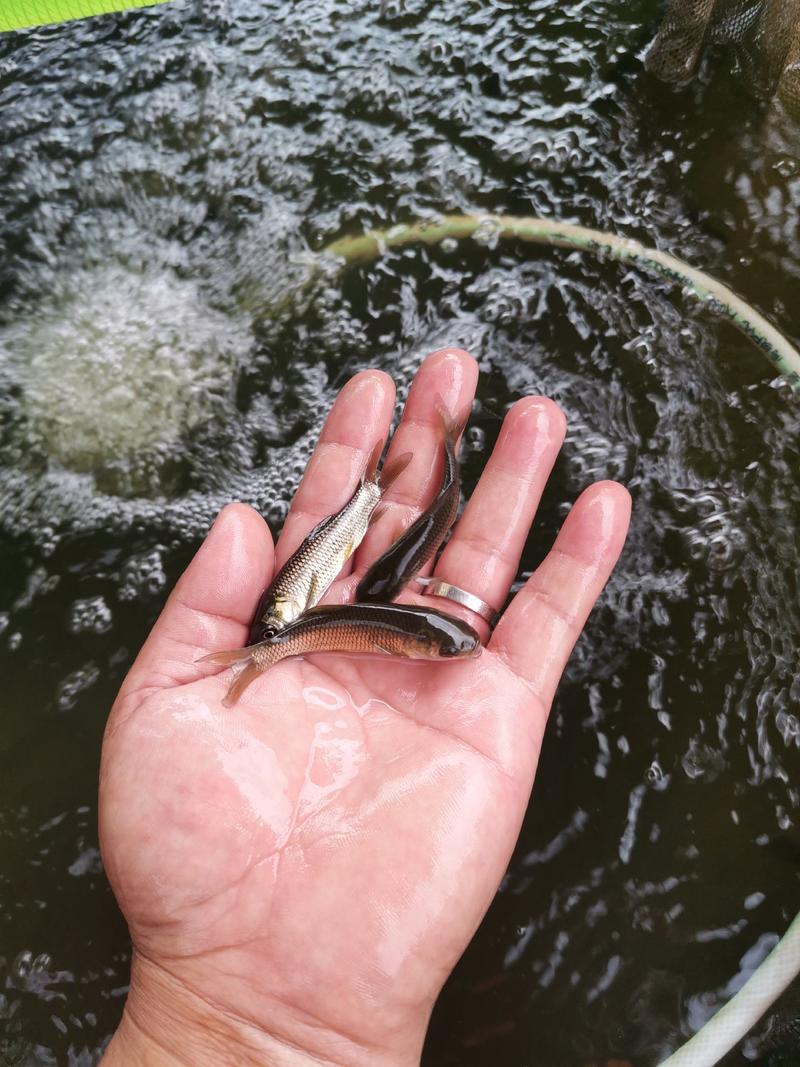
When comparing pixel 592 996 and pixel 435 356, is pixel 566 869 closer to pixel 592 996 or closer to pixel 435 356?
pixel 592 996

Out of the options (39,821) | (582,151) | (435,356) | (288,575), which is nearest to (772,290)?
(582,151)

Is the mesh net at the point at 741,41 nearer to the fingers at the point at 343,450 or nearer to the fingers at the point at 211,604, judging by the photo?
the fingers at the point at 343,450

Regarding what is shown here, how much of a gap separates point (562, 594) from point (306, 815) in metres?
1.07

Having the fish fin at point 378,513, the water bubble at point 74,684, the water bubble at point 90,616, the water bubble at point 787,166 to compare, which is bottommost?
the water bubble at point 74,684

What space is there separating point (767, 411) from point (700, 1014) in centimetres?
246

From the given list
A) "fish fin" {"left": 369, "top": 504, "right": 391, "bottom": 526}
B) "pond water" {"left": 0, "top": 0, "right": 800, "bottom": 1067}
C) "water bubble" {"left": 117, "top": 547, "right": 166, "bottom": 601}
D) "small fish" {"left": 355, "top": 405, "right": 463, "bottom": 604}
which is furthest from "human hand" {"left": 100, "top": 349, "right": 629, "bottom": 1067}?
"water bubble" {"left": 117, "top": 547, "right": 166, "bottom": 601}

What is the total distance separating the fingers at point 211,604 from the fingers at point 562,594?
82 centimetres

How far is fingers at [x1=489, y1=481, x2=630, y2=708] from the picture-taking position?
2.58 m

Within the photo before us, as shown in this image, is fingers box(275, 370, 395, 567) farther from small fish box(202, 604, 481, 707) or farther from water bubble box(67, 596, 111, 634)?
water bubble box(67, 596, 111, 634)


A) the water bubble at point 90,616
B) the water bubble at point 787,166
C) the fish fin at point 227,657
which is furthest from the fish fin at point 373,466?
the water bubble at point 787,166

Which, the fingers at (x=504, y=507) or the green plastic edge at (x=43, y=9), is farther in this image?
the fingers at (x=504, y=507)

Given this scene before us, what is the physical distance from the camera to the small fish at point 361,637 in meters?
2.42

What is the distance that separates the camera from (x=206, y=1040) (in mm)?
2154

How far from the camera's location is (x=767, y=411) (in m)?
3.64
